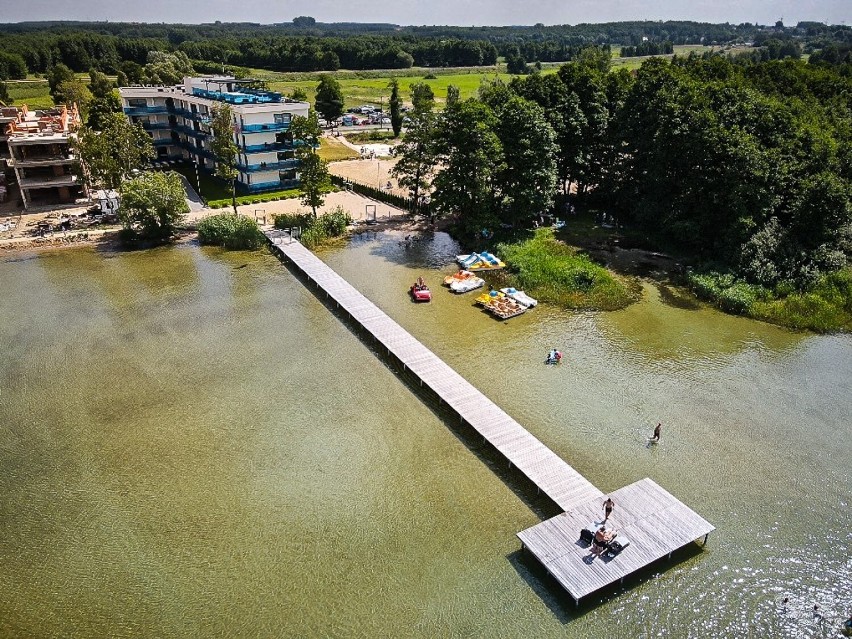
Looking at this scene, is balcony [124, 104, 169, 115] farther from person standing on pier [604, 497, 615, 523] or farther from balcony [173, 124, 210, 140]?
person standing on pier [604, 497, 615, 523]

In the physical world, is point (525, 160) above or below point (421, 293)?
above

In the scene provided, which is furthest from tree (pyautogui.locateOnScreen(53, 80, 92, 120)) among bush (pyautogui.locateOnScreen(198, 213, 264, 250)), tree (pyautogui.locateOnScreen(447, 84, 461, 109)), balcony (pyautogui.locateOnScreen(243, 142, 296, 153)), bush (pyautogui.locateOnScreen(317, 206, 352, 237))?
tree (pyautogui.locateOnScreen(447, 84, 461, 109))

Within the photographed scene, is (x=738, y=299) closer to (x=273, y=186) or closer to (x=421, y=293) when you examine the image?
(x=421, y=293)

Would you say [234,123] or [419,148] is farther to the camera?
[234,123]

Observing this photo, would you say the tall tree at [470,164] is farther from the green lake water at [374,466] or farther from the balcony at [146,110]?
the balcony at [146,110]

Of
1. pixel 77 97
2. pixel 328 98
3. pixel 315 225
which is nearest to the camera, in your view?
pixel 315 225

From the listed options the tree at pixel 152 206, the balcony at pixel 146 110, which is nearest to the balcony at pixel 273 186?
the tree at pixel 152 206

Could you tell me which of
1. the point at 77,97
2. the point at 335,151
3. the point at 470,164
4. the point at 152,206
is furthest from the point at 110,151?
the point at 77,97
